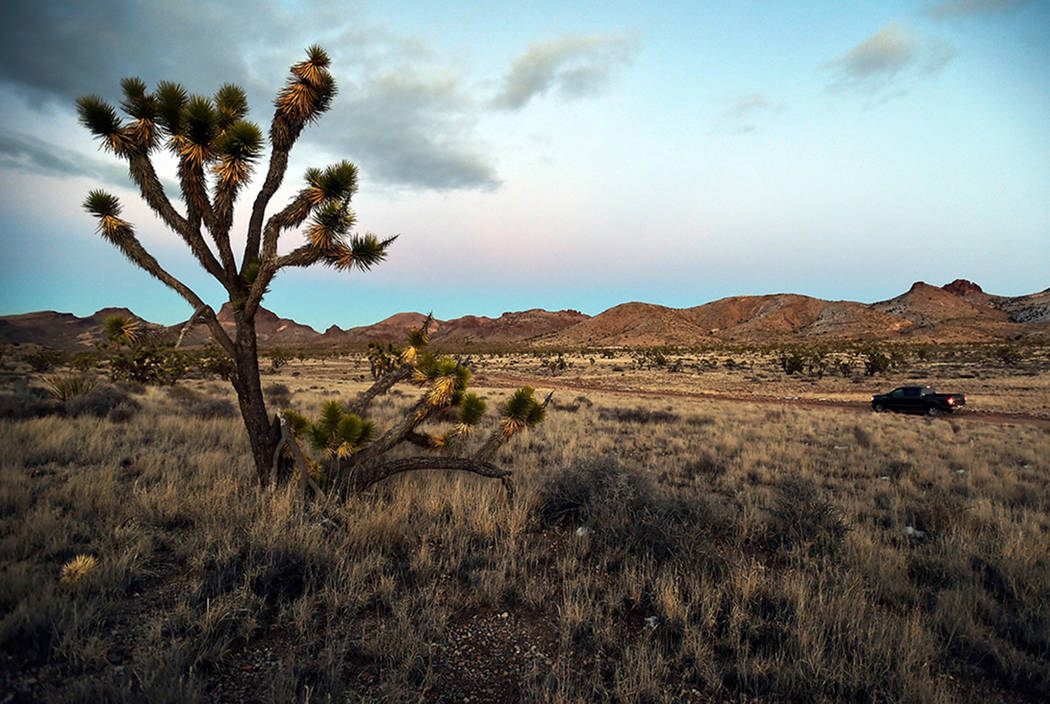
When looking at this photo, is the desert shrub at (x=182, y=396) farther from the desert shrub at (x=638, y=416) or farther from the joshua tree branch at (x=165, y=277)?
the desert shrub at (x=638, y=416)

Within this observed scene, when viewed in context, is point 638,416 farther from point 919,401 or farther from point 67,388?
point 67,388

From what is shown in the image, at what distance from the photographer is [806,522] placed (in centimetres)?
560

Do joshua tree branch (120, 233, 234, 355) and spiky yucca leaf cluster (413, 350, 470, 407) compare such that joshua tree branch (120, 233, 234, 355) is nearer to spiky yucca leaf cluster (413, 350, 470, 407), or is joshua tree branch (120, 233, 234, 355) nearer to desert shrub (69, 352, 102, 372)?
spiky yucca leaf cluster (413, 350, 470, 407)

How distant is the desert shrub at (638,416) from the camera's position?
1602cm

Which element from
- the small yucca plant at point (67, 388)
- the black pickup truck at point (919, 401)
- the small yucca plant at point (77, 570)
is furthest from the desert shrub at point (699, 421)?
the small yucca plant at point (67, 388)

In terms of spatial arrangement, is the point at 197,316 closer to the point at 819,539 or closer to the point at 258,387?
the point at 258,387

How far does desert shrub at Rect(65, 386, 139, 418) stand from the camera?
1102cm

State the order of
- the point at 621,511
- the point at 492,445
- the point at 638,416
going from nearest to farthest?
the point at 621,511 → the point at 492,445 → the point at 638,416

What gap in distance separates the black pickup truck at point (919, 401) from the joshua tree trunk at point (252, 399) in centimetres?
2299

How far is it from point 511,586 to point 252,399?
4213 millimetres

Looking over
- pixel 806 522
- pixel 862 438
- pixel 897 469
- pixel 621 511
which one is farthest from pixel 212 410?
pixel 862 438

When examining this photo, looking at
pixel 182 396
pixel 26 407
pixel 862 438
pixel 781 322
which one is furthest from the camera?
pixel 781 322

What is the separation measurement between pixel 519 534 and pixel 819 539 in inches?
139

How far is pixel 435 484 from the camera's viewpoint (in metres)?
7.01
